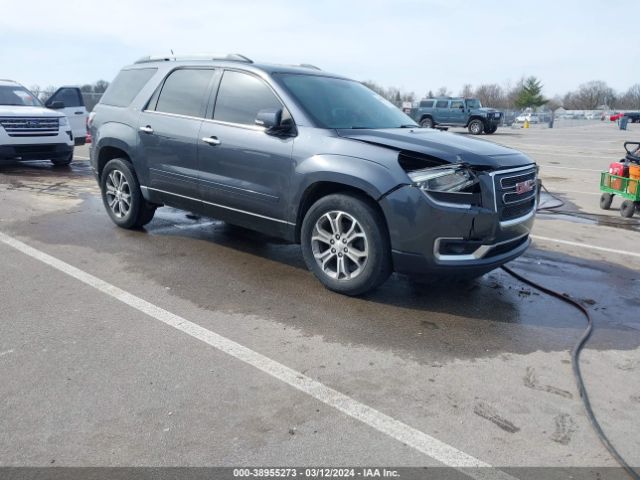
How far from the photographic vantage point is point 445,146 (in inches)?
169

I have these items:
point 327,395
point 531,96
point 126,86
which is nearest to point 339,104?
point 126,86

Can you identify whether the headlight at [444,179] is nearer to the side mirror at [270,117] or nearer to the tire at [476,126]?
the side mirror at [270,117]

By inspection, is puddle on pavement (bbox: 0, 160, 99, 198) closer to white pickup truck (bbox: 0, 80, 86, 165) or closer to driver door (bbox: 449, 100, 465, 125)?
white pickup truck (bbox: 0, 80, 86, 165)

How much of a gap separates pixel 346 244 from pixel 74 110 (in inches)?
483

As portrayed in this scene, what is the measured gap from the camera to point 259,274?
5.12m

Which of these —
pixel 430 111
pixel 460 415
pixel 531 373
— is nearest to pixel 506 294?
pixel 531 373

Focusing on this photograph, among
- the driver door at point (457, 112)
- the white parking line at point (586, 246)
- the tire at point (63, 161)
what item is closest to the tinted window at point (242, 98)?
the white parking line at point (586, 246)

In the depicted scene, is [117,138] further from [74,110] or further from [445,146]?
[74,110]

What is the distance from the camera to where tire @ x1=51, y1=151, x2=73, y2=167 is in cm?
1220

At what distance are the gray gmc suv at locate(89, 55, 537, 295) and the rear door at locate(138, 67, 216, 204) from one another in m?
0.01

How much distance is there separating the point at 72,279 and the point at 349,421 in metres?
3.13

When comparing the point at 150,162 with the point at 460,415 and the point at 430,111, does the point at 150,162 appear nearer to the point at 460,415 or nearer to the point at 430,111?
the point at 460,415

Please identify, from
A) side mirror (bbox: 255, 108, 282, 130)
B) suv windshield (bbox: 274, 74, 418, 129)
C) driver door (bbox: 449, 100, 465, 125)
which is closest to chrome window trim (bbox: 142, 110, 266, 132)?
side mirror (bbox: 255, 108, 282, 130)

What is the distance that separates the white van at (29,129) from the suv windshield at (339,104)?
26.4 feet
